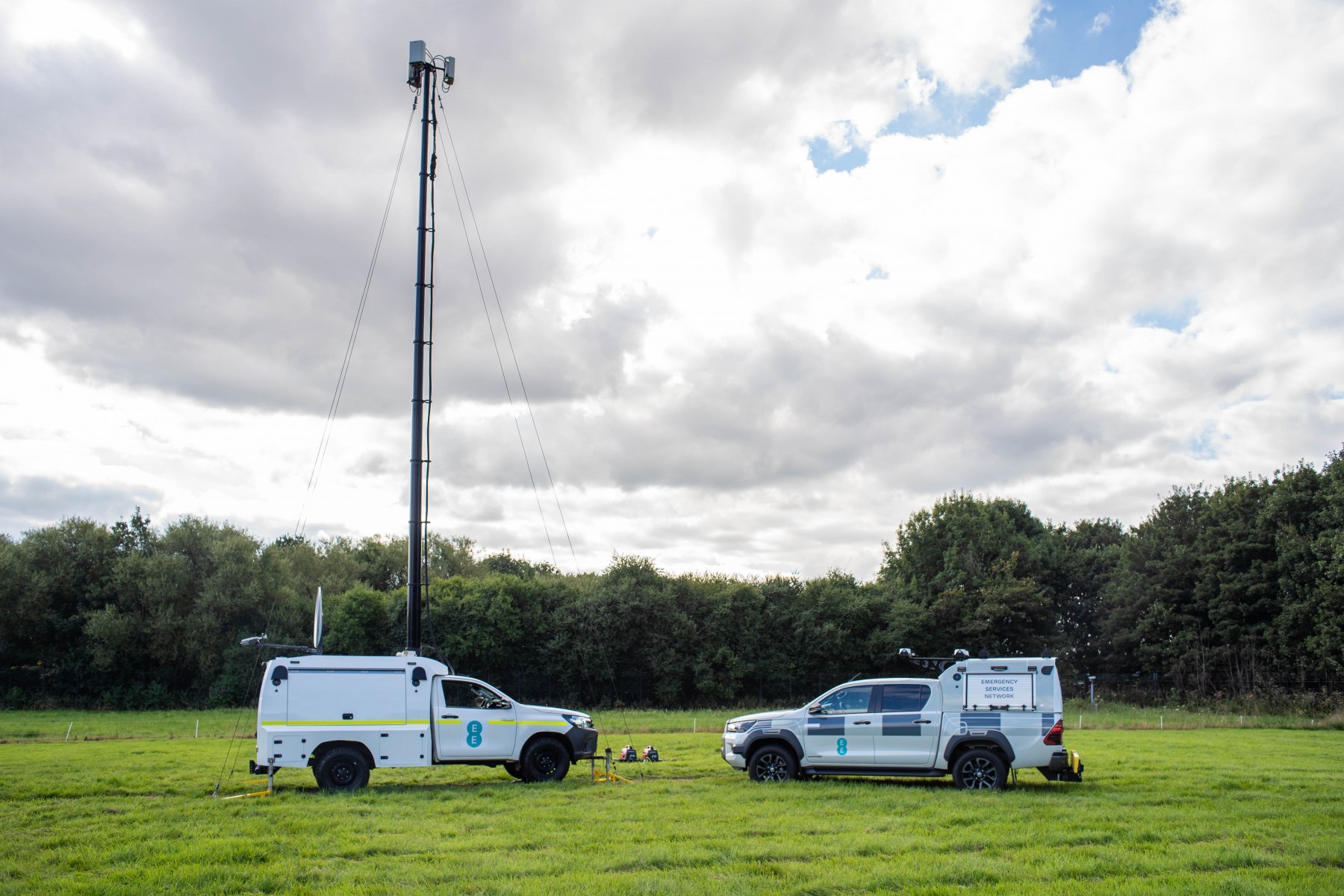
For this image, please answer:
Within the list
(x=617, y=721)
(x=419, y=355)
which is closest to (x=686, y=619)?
(x=617, y=721)

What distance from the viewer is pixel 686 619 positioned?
4466 centimetres

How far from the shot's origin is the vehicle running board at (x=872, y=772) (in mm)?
14414

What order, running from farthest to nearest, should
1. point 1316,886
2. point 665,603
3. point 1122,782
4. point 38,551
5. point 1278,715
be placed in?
point 38,551, point 665,603, point 1278,715, point 1122,782, point 1316,886

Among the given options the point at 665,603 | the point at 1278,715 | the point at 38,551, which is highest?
the point at 38,551

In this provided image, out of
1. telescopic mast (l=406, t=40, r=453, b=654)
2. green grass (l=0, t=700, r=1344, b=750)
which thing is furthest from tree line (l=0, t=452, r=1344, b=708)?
telescopic mast (l=406, t=40, r=453, b=654)

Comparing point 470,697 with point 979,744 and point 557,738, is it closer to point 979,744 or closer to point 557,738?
point 557,738

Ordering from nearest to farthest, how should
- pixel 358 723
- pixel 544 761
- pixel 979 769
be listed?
pixel 979 769, pixel 358 723, pixel 544 761

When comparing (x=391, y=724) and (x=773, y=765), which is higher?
(x=391, y=724)

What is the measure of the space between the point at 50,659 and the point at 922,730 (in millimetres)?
47992

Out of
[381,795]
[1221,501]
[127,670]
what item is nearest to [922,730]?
[381,795]

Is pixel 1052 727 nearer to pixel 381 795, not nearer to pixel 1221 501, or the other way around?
pixel 381 795

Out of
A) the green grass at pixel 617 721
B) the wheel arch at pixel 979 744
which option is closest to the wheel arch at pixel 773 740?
the wheel arch at pixel 979 744

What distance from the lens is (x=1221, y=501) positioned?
4744cm

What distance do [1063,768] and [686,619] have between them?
31.2m
